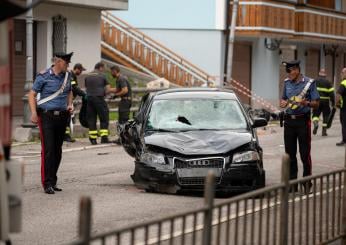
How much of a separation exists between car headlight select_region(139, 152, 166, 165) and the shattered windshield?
2.51 ft

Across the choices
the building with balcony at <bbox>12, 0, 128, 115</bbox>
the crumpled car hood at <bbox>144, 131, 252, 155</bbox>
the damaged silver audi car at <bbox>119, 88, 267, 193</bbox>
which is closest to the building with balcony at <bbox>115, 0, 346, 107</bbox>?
the building with balcony at <bbox>12, 0, 128, 115</bbox>

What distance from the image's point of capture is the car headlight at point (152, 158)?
41.1ft

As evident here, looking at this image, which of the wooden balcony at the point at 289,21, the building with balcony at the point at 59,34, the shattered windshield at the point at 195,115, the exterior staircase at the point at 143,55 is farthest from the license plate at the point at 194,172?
the wooden balcony at the point at 289,21

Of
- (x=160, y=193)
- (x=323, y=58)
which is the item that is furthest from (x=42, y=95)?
(x=323, y=58)

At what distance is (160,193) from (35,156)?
20.4ft

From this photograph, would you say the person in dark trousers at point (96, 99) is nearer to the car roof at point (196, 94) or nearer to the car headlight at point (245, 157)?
the car roof at point (196, 94)

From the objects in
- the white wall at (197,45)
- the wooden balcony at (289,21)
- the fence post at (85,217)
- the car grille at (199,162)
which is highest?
the wooden balcony at (289,21)

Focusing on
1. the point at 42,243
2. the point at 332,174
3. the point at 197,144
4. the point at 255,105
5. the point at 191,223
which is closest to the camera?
the point at 191,223

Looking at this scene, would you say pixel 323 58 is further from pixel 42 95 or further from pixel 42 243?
pixel 42 243

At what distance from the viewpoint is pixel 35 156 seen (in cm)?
1859

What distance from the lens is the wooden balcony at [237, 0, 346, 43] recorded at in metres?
37.0

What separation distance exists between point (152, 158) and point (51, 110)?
4.89 feet

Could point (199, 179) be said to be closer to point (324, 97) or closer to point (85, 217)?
point (85, 217)

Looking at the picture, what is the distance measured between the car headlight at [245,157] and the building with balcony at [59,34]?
15587 mm
